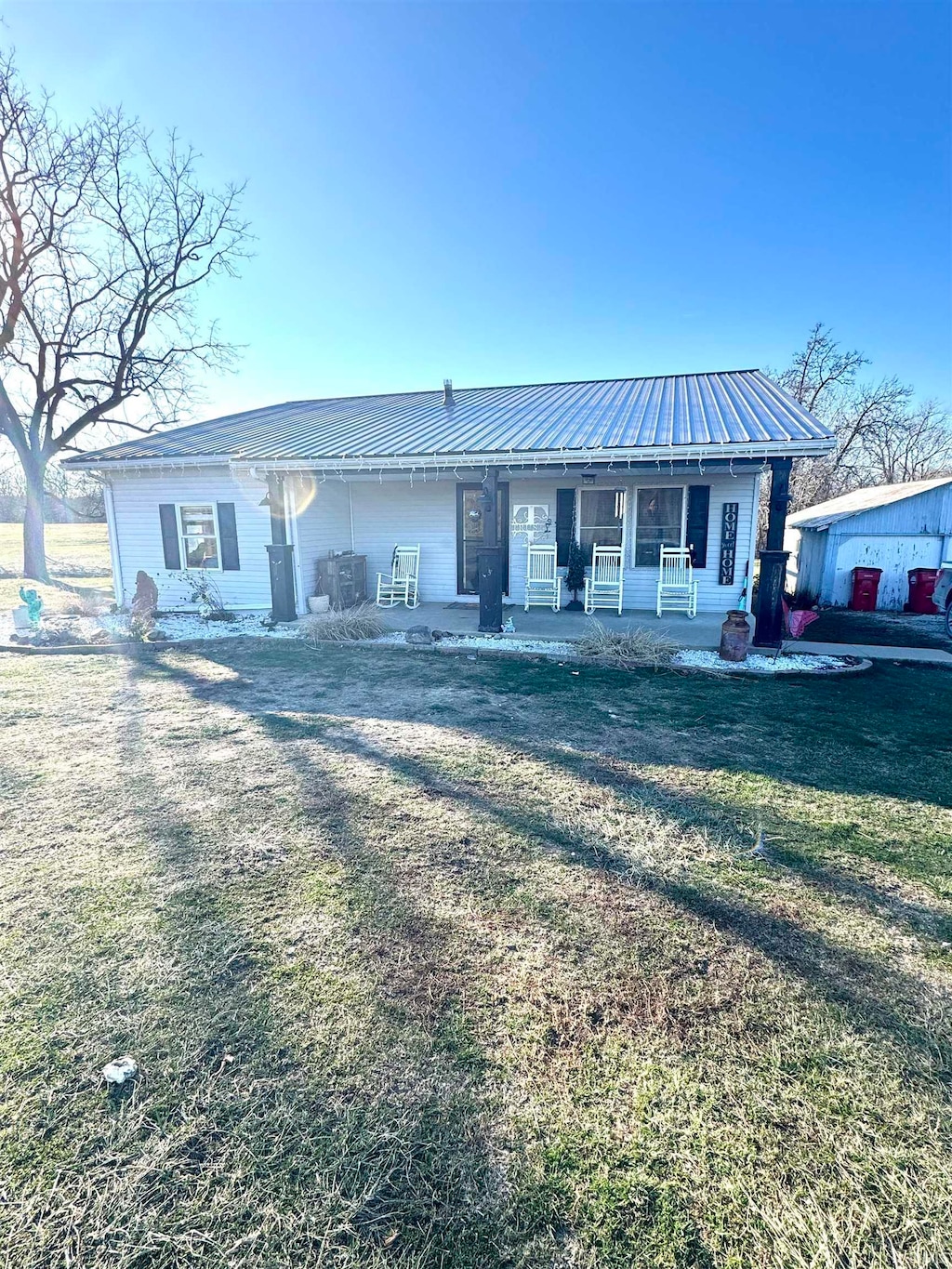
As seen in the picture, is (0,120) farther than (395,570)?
Yes

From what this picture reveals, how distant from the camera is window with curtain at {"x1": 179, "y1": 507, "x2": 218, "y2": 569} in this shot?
10.6 meters

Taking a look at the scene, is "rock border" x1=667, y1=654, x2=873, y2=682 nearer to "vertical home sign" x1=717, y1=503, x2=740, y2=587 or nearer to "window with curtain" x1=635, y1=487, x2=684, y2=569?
"vertical home sign" x1=717, y1=503, x2=740, y2=587

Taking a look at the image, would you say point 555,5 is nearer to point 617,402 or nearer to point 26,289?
point 617,402

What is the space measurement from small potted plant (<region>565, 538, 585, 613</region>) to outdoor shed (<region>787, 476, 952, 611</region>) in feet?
19.2

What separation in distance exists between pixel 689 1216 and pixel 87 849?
3072 mm

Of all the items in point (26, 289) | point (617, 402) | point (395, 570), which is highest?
point (26, 289)

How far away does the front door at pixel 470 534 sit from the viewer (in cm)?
1041

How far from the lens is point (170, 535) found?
10711 millimetres

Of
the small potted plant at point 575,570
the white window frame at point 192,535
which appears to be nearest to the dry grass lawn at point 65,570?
the white window frame at point 192,535

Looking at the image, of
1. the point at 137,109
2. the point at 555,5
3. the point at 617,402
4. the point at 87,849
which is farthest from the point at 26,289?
the point at 87,849

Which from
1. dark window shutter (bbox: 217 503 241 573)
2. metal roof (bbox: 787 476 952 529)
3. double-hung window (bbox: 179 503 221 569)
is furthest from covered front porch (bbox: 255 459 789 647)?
metal roof (bbox: 787 476 952 529)

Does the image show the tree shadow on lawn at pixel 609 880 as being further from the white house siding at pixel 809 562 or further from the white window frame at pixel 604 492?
the white house siding at pixel 809 562

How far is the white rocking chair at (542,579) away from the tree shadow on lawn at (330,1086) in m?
7.62

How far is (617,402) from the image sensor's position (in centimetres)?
1023
